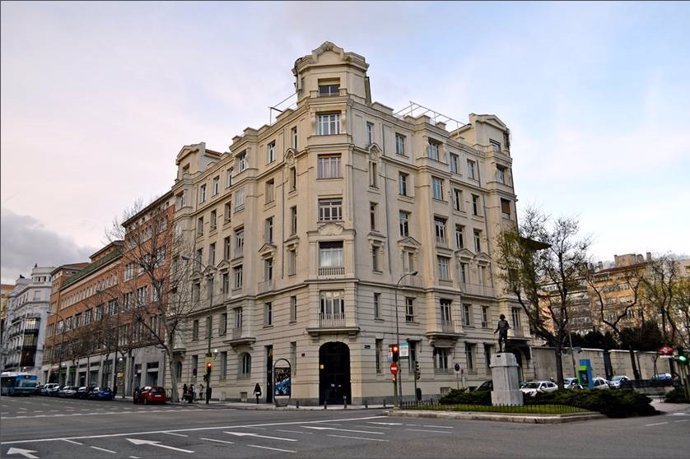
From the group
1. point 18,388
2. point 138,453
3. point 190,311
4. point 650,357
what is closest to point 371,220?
point 190,311

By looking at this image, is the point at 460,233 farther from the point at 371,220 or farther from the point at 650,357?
the point at 650,357

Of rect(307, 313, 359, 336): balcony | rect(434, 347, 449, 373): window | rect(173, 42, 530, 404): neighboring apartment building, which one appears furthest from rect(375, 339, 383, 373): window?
rect(434, 347, 449, 373): window

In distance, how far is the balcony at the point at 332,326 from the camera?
3819 centimetres

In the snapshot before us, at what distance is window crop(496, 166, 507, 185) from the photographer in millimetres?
54062

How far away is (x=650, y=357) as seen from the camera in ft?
215

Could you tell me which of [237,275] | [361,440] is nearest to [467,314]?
[237,275]

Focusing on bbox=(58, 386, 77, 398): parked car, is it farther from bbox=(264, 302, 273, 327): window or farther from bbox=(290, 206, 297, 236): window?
bbox=(290, 206, 297, 236): window

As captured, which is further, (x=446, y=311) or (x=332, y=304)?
(x=446, y=311)

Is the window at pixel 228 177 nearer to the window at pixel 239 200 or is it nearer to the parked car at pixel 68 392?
the window at pixel 239 200

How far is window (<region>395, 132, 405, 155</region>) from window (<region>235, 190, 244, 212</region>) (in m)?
14.0

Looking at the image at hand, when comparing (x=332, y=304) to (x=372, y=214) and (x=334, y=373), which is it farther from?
(x=372, y=214)

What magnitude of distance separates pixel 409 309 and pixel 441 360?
4.94 m

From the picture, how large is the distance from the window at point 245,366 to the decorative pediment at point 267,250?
822cm

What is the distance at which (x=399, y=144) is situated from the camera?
47.3 m
